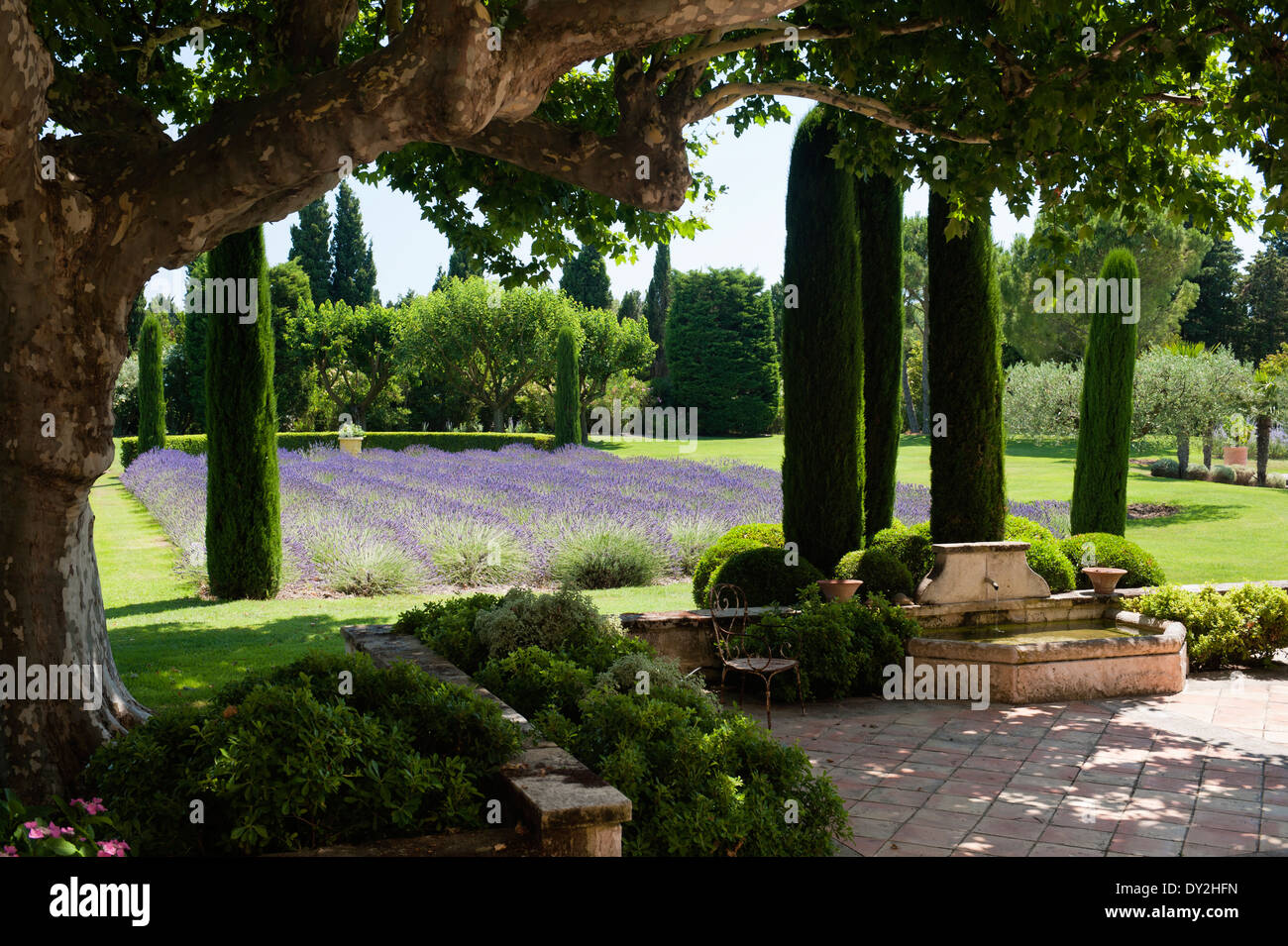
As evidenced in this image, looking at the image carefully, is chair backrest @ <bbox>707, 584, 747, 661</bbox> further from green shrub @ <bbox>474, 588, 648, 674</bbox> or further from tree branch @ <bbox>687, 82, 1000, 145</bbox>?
tree branch @ <bbox>687, 82, 1000, 145</bbox>

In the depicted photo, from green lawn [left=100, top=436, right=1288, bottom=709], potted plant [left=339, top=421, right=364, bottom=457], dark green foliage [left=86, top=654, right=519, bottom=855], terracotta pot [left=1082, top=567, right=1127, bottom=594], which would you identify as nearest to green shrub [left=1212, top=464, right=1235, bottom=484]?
green lawn [left=100, top=436, right=1288, bottom=709]

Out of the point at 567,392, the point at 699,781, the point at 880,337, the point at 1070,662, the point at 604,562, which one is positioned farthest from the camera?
→ the point at 567,392

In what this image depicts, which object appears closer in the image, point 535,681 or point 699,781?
point 699,781

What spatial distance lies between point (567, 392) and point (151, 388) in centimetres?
1273

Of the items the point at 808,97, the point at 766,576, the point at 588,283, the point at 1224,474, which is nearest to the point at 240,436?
the point at 766,576

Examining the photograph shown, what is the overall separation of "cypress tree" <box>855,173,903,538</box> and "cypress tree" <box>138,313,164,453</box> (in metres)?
22.7

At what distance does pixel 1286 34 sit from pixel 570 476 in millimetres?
15066

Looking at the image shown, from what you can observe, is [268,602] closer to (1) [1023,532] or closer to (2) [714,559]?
(2) [714,559]

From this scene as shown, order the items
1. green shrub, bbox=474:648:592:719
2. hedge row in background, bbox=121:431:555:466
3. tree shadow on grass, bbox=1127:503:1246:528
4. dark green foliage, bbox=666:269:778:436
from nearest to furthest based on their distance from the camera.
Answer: green shrub, bbox=474:648:592:719 → tree shadow on grass, bbox=1127:503:1246:528 → hedge row in background, bbox=121:431:555:466 → dark green foliage, bbox=666:269:778:436

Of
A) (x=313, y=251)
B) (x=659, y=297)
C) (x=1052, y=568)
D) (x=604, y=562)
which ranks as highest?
(x=313, y=251)

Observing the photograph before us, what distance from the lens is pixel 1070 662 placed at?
7.66 m

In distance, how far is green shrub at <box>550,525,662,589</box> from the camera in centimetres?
1245

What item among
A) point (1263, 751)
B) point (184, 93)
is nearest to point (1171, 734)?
point (1263, 751)

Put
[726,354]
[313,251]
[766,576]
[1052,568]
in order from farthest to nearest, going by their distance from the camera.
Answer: [313,251] → [726,354] → [1052,568] → [766,576]
